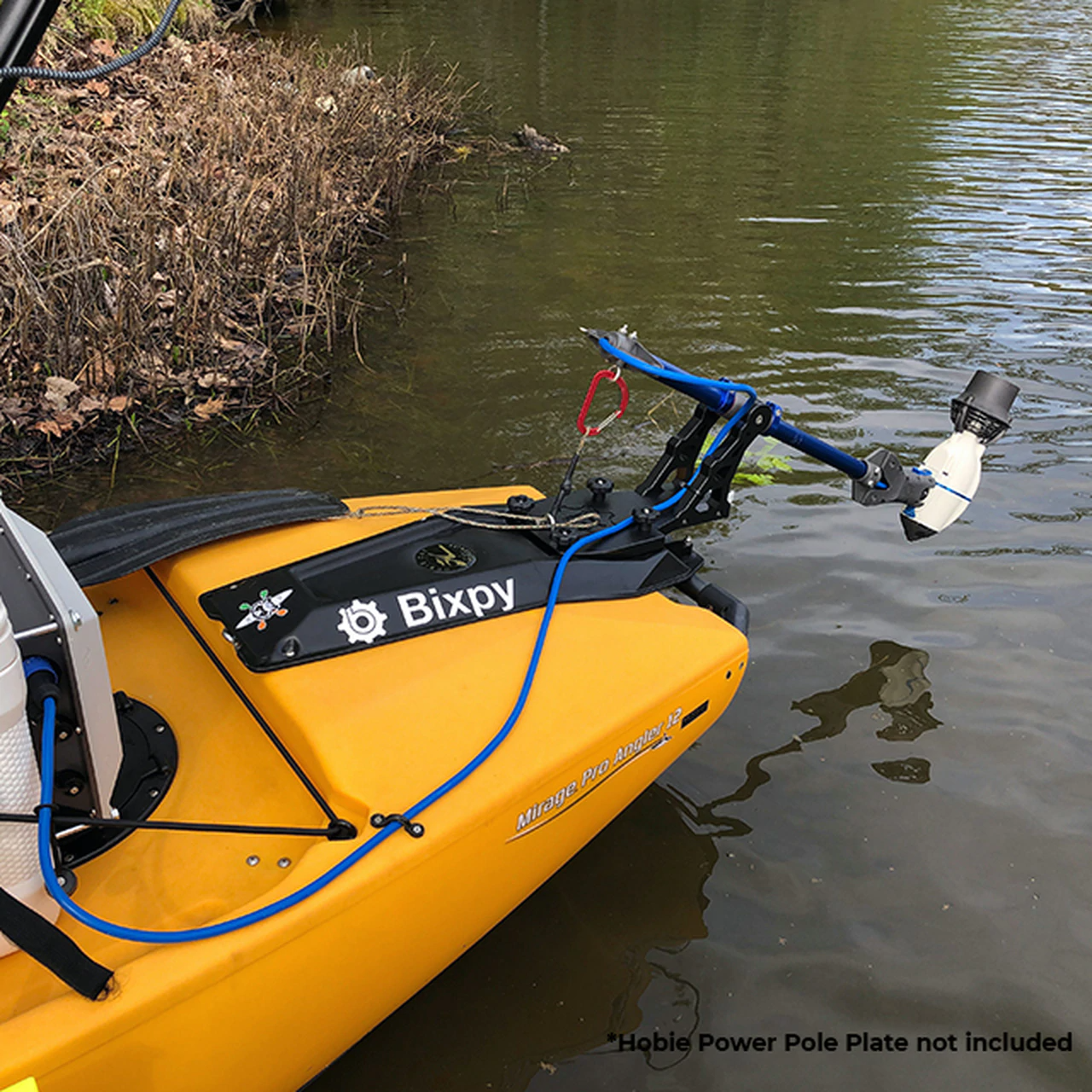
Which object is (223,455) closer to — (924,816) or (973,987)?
(924,816)

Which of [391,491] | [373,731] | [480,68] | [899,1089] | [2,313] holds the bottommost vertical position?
[899,1089]

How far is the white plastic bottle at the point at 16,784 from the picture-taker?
153 cm

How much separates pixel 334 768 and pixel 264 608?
1.78ft

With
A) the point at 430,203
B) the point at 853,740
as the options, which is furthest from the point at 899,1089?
the point at 430,203

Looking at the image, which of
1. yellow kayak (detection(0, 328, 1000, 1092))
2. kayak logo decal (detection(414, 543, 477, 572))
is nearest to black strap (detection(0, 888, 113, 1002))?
yellow kayak (detection(0, 328, 1000, 1092))

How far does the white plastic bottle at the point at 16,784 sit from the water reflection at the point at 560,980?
0.98 meters

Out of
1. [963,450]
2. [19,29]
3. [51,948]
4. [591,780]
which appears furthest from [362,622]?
[963,450]

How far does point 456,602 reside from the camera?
8.46ft

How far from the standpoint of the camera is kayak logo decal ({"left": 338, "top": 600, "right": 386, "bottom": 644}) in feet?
7.91

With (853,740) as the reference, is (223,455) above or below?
above

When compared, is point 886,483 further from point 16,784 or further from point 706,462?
point 16,784

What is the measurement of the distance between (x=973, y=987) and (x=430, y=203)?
7.84m

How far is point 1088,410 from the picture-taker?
5547mm

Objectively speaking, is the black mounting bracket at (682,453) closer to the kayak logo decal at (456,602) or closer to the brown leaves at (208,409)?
the kayak logo decal at (456,602)
